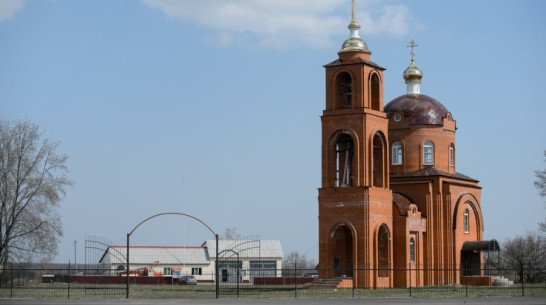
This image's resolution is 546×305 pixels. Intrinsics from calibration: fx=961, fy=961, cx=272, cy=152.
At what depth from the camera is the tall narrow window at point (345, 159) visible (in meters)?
56.8

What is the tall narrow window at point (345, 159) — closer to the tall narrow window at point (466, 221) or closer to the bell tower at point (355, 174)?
the bell tower at point (355, 174)

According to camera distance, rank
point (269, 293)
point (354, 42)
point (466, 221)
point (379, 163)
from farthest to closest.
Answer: point (466, 221) → point (379, 163) → point (354, 42) → point (269, 293)

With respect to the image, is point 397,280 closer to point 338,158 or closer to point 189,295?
point 338,158

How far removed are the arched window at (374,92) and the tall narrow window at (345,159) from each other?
2.56 meters

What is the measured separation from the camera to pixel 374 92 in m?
57.3

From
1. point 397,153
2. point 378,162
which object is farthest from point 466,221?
point 378,162

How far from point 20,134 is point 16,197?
385 cm

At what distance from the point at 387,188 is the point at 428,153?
702cm

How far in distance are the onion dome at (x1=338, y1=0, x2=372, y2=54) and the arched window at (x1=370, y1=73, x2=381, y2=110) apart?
167cm

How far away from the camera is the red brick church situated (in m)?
54.6

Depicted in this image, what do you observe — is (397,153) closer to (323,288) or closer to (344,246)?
(344,246)

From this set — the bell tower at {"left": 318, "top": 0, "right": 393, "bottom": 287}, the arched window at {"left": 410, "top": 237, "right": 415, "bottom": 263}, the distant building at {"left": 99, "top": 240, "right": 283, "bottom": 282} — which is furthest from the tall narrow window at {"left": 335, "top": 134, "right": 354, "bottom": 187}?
the distant building at {"left": 99, "top": 240, "right": 283, "bottom": 282}

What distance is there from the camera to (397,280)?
5744cm

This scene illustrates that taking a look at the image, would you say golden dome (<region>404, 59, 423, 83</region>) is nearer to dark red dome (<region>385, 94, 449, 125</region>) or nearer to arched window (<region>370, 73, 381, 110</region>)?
dark red dome (<region>385, 94, 449, 125</region>)
